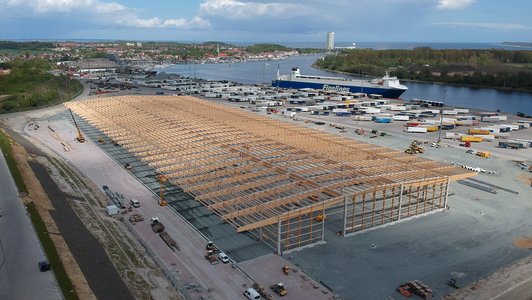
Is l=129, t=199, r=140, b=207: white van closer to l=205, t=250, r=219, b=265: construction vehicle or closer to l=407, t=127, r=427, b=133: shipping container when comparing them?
l=205, t=250, r=219, b=265: construction vehicle

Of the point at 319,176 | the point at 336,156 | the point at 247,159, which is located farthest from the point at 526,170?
the point at 247,159

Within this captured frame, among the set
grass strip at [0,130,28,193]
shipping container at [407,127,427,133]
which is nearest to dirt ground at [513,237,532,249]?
grass strip at [0,130,28,193]

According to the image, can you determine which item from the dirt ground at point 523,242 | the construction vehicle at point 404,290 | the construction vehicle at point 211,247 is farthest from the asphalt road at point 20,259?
the dirt ground at point 523,242

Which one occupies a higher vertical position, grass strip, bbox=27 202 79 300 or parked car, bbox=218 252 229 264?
grass strip, bbox=27 202 79 300

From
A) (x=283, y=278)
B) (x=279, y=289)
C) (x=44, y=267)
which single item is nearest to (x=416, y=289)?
(x=283, y=278)

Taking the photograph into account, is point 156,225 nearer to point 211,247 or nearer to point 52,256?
point 211,247

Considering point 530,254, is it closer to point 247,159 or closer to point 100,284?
point 247,159

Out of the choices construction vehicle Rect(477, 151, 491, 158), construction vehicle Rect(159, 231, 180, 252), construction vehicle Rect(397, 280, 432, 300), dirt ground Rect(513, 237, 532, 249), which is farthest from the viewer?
construction vehicle Rect(477, 151, 491, 158)
